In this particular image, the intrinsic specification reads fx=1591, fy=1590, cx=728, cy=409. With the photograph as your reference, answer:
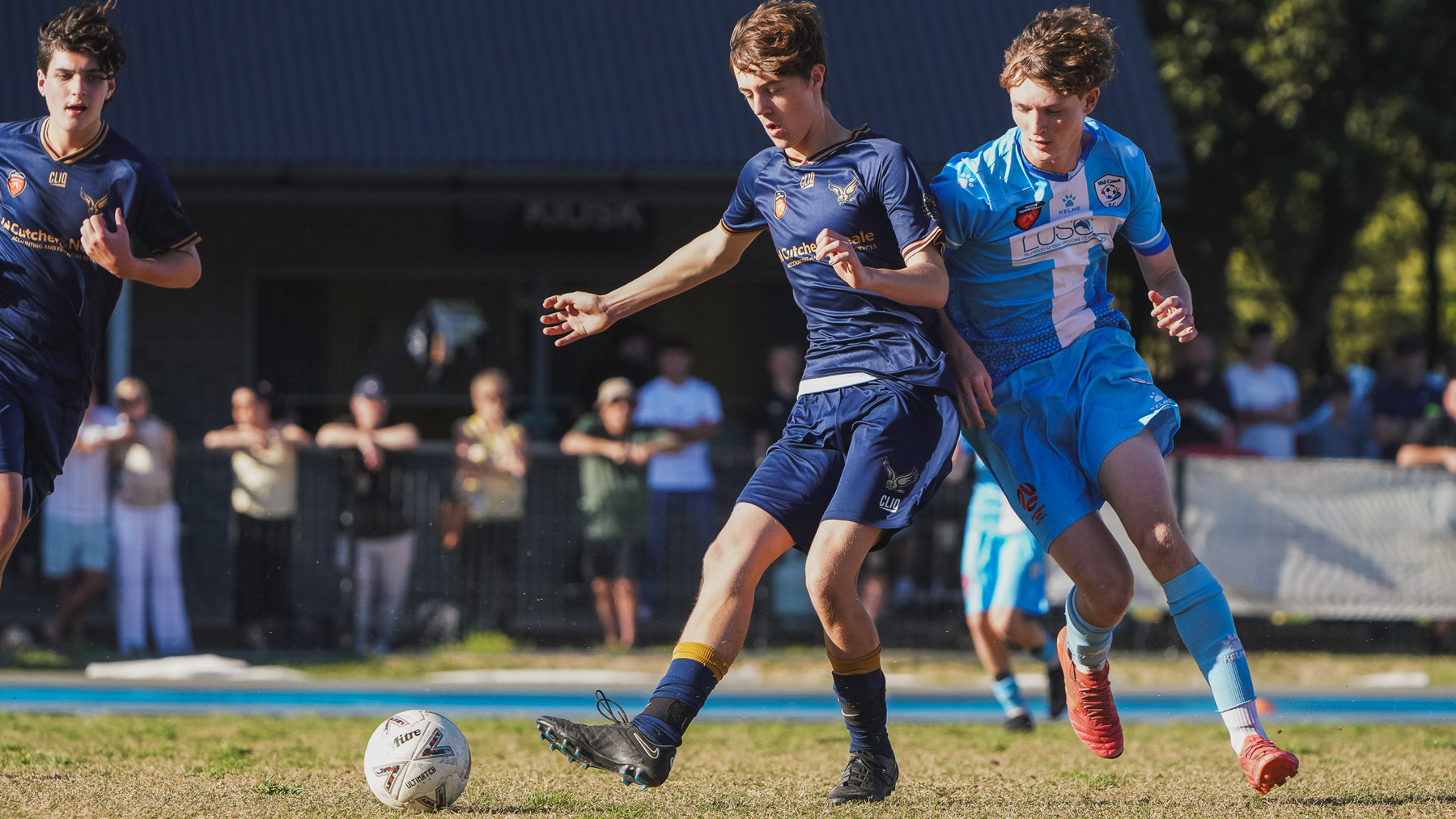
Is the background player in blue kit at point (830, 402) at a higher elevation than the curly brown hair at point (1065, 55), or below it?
below

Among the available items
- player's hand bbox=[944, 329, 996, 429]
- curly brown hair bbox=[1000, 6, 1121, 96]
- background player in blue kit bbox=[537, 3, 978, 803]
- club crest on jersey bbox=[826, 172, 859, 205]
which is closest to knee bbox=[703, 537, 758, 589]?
background player in blue kit bbox=[537, 3, 978, 803]

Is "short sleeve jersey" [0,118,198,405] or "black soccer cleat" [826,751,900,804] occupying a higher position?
"short sleeve jersey" [0,118,198,405]

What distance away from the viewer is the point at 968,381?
4996 mm

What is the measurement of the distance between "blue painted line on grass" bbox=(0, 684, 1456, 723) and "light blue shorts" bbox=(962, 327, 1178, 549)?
397 centimetres

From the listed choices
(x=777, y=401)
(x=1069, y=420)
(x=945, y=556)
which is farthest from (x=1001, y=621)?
(x=777, y=401)

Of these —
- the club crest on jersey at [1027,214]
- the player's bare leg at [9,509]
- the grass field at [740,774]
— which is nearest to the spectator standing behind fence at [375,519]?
the grass field at [740,774]

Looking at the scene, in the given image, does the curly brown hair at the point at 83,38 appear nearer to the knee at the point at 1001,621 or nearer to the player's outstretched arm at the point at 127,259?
the player's outstretched arm at the point at 127,259

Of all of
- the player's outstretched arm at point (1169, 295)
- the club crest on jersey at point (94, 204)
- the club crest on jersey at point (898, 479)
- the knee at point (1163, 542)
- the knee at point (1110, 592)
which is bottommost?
the knee at point (1110, 592)

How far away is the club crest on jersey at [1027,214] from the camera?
5.00 m

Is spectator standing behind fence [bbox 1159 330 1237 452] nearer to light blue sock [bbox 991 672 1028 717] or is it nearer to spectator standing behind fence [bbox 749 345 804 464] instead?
spectator standing behind fence [bbox 749 345 804 464]

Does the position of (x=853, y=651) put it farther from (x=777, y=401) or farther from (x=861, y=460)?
(x=777, y=401)

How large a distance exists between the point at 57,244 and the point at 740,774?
3.05 meters

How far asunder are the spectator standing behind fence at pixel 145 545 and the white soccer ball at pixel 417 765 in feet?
21.1

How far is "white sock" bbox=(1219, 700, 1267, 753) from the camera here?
186 inches
